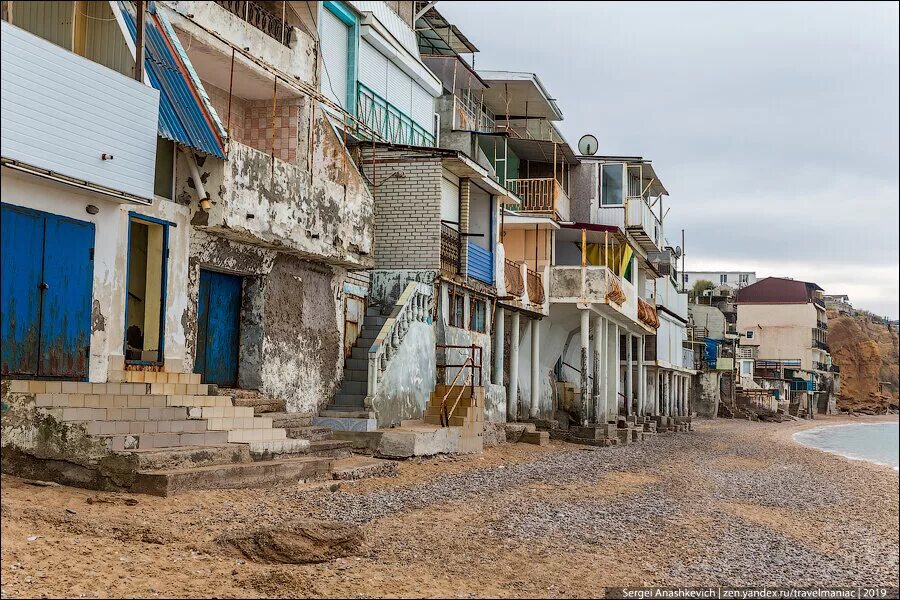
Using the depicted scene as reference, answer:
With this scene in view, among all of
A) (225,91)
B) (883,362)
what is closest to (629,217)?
(225,91)

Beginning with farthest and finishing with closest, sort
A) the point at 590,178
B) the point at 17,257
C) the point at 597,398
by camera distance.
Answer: the point at 590,178
the point at 597,398
the point at 17,257

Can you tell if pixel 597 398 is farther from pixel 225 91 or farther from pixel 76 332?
pixel 76 332

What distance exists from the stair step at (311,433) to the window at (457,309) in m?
6.25

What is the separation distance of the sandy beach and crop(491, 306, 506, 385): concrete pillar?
821 centimetres

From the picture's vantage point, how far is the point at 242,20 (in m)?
17.1

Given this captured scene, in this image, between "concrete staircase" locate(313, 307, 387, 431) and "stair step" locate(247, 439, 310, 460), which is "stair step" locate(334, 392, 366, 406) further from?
"stair step" locate(247, 439, 310, 460)

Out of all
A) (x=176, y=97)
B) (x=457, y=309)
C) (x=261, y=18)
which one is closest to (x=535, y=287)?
(x=457, y=309)

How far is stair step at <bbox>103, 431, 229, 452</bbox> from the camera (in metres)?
10.9

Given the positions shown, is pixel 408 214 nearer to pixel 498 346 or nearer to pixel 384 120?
pixel 384 120

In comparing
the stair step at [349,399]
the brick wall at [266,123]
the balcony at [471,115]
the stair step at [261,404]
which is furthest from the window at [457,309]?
the balcony at [471,115]

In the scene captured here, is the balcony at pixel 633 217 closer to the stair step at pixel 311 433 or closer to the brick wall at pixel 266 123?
the brick wall at pixel 266 123

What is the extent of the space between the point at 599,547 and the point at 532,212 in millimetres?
23277

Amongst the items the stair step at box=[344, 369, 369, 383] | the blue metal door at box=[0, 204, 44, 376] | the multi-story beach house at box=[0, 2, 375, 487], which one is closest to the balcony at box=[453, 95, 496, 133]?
the multi-story beach house at box=[0, 2, 375, 487]

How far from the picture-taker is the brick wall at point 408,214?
67.9ft
